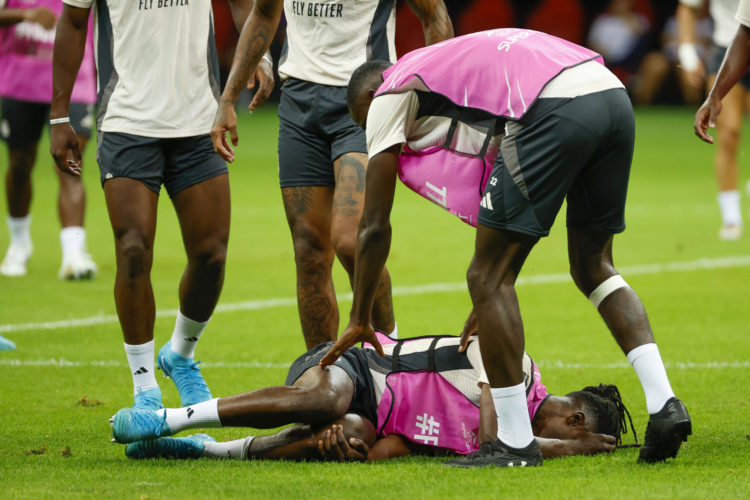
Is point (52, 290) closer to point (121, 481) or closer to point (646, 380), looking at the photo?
point (121, 481)

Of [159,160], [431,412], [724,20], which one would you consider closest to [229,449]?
[431,412]

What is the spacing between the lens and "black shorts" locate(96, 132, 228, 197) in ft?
20.5

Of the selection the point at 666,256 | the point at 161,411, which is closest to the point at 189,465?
the point at 161,411

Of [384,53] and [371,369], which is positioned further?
[384,53]

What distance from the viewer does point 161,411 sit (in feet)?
17.9

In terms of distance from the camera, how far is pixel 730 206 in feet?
42.3

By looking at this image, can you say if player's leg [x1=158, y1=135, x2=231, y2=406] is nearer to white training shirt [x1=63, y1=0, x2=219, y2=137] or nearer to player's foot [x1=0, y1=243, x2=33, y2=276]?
white training shirt [x1=63, y1=0, x2=219, y2=137]

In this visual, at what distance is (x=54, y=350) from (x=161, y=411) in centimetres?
291

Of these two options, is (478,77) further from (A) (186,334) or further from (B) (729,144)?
(B) (729,144)

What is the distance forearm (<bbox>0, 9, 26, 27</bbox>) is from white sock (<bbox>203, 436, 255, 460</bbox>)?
4.78 metres

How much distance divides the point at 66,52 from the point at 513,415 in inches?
120

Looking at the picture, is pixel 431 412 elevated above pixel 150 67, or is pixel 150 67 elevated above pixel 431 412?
pixel 150 67

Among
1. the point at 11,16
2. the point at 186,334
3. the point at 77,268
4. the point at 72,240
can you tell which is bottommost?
the point at 77,268

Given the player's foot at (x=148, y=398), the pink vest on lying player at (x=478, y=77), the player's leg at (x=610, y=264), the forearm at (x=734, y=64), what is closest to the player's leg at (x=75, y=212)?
the player's foot at (x=148, y=398)
